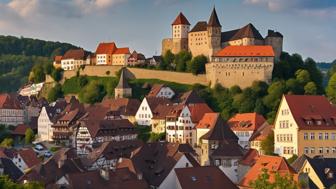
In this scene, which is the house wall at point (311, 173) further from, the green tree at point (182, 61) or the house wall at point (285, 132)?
the green tree at point (182, 61)

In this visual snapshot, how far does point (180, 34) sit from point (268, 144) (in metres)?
48.3

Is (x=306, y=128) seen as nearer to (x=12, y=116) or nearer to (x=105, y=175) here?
(x=105, y=175)

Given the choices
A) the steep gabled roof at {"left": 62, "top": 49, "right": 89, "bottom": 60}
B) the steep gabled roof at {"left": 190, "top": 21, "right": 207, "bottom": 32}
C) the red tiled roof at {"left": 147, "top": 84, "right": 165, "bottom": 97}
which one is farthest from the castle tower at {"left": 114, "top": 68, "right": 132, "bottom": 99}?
the steep gabled roof at {"left": 62, "top": 49, "right": 89, "bottom": 60}

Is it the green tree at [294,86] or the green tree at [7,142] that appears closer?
the green tree at [7,142]

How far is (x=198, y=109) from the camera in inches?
3433

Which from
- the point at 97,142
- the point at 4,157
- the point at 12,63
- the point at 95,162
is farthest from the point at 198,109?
the point at 12,63

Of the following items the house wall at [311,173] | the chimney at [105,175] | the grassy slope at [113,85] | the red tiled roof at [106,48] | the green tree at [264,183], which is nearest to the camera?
the green tree at [264,183]

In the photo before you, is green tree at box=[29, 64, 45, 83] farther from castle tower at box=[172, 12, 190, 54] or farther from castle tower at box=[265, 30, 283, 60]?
castle tower at box=[265, 30, 283, 60]

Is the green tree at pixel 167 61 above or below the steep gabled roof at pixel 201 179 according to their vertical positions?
above

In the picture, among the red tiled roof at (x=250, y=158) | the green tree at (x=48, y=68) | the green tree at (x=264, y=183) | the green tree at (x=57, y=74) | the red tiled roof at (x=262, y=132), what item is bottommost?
the red tiled roof at (x=250, y=158)

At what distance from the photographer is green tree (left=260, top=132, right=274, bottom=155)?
6925 centimetres

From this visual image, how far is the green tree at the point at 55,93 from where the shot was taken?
4721 inches

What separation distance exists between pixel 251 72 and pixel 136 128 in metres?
19.1

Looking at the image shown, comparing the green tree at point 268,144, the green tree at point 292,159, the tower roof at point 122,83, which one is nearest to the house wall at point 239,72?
the tower roof at point 122,83
